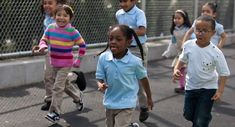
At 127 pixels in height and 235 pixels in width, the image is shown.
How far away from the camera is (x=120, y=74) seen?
3.91 metres

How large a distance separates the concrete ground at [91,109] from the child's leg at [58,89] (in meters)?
0.22

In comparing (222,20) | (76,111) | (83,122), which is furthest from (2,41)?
(222,20)

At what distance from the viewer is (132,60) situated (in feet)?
13.0

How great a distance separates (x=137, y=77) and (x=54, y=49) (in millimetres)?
1864

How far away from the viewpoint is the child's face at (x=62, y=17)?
18.0ft

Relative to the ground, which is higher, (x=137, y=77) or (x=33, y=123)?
(x=137, y=77)

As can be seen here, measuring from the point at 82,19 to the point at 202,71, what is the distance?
5.12m

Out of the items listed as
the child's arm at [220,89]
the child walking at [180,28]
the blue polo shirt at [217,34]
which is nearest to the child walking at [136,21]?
the child's arm at [220,89]

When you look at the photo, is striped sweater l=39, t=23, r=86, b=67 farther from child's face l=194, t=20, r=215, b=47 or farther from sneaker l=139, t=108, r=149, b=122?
child's face l=194, t=20, r=215, b=47

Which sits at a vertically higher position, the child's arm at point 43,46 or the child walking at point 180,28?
the child's arm at point 43,46

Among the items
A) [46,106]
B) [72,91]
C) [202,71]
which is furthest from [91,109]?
[202,71]

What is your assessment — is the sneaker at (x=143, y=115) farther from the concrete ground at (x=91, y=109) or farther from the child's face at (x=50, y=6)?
the child's face at (x=50, y=6)

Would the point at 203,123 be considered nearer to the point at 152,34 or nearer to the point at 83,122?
the point at 83,122

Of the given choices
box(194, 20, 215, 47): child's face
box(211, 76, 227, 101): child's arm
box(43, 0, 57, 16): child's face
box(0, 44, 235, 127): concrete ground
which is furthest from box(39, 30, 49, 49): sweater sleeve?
box(211, 76, 227, 101): child's arm
